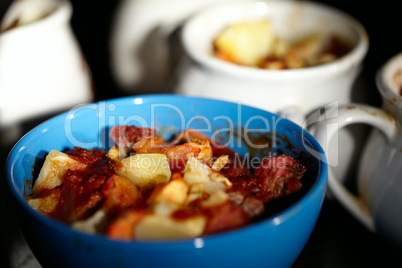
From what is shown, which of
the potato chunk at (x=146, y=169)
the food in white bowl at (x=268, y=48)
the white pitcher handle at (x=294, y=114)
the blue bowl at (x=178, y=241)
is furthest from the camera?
the food in white bowl at (x=268, y=48)

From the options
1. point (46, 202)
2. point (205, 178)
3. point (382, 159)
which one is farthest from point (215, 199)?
point (382, 159)

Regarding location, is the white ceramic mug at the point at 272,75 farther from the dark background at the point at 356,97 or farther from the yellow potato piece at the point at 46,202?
the yellow potato piece at the point at 46,202

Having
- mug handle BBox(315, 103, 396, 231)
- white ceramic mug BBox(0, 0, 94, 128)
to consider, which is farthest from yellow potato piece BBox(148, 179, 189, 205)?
white ceramic mug BBox(0, 0, 94, 128)

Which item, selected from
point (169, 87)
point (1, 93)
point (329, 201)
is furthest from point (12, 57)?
point (329, 201)

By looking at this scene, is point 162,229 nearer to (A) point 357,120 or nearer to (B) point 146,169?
(B) point 146,169

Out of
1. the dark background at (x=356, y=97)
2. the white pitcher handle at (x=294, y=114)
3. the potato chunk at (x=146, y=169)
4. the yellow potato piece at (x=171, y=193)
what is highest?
the yellow potato piece at (x=171, y=193)

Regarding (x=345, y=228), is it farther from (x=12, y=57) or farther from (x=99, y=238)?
(x=12, y=57)

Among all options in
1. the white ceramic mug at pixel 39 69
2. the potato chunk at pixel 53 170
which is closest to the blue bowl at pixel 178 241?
the potato chunk at pixel 53 170
